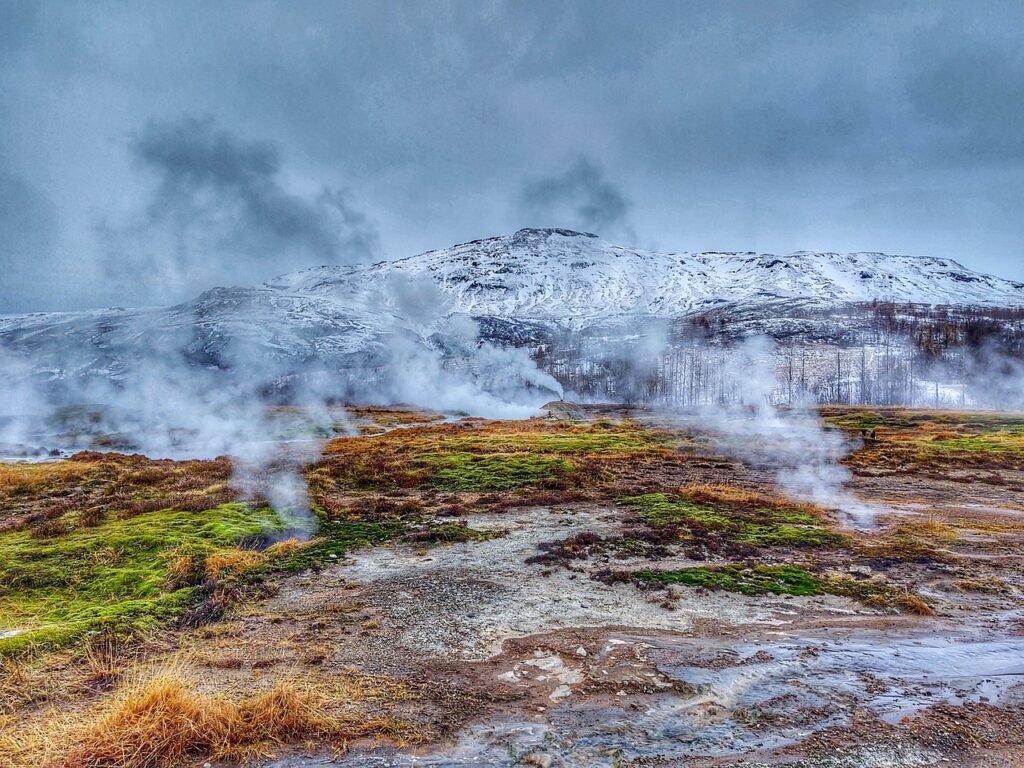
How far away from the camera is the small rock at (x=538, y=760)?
19.7 feet

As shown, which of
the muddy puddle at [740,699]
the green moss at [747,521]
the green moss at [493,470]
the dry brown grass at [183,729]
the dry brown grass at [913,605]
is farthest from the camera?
the green moss at [493,470]

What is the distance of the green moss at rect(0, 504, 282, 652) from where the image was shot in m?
9.49

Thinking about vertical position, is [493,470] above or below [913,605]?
below

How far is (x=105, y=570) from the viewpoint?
12.1 m

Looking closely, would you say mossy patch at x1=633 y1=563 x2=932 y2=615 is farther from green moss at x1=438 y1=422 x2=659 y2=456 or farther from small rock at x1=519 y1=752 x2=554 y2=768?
green moss at x1=438 y1=422 x2=659 y2=456

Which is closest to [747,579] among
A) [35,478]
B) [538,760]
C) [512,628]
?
[512,628]

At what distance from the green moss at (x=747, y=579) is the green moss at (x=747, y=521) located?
8.08 ft

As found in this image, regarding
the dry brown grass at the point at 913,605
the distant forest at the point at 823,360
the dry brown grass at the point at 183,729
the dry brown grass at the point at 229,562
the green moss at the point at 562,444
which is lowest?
the green moss at the point at 562,444

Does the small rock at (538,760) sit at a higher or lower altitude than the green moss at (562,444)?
higher

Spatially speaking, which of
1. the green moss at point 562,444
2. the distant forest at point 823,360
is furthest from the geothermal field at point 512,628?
the distant forest at point 823,360

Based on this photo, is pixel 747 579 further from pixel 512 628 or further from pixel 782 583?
pixel 512 628

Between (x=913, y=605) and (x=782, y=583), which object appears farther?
(x=782, y=583)

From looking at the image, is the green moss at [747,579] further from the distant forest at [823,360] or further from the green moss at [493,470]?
the distant forest at [823,360]

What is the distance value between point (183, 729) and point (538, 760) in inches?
164
